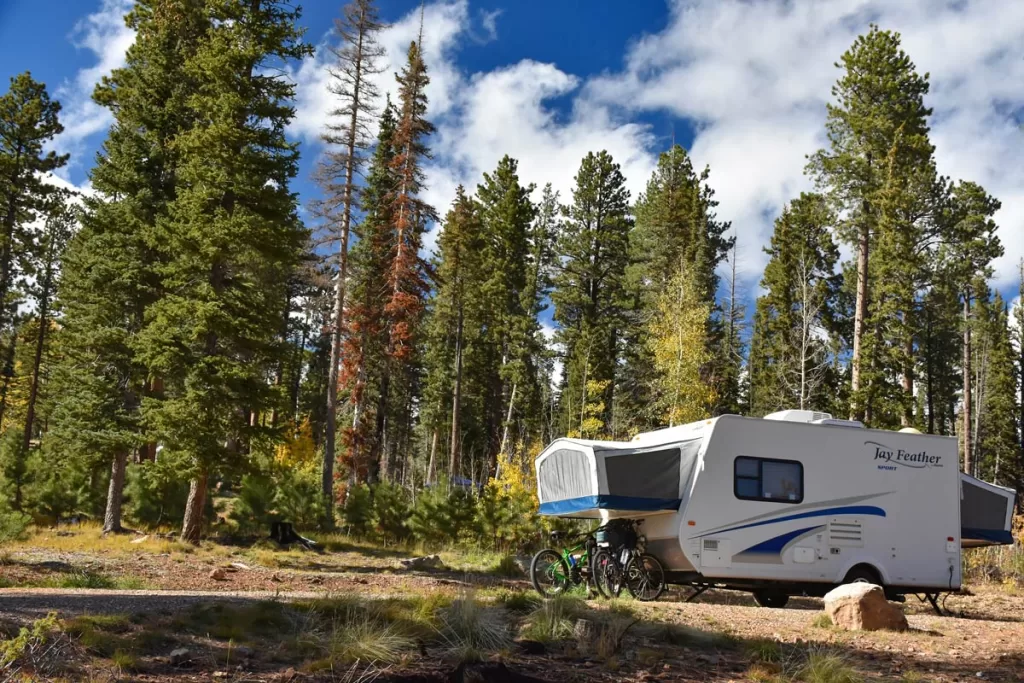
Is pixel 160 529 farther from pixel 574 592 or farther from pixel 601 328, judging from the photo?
pixel 601 328

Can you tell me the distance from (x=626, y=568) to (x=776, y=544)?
2.35 m

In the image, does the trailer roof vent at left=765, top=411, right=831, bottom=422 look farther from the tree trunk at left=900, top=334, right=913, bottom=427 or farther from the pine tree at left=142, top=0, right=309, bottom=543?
the tree trunk at left=900, top=334, right=913, bottom=427

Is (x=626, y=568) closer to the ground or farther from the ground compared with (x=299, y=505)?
closer to the ground

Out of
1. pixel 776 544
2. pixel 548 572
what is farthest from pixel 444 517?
pixel 776 544

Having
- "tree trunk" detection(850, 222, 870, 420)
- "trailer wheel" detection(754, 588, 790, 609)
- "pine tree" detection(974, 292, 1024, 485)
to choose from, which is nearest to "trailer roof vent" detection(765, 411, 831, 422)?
"trailer wheel" detection(754, 588, 790, 609)

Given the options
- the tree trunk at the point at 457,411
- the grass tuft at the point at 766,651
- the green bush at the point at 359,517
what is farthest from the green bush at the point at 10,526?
the tree trunk at the point at 457,411

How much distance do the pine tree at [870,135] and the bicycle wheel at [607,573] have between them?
20133 millimetres

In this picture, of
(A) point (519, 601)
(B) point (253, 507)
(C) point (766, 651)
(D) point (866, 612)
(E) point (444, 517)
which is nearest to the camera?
(C) point (766, 651)

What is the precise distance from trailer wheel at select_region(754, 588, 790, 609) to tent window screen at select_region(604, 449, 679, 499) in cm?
250

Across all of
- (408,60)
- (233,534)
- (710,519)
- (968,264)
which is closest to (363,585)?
(710,519)

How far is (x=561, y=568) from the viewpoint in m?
12.9

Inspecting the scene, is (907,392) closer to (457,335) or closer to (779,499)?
(779,499)

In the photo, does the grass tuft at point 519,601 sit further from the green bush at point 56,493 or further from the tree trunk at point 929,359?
the tree trunk at point 929,359

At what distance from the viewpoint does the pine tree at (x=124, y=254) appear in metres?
20.6
